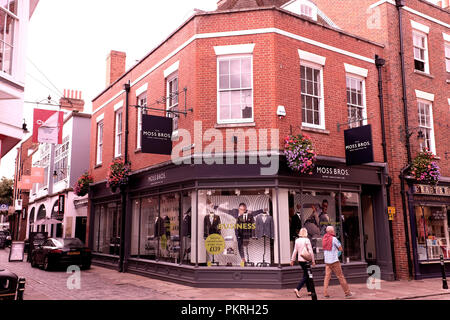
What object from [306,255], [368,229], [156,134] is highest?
[156,134]

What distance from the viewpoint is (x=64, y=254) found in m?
16.7

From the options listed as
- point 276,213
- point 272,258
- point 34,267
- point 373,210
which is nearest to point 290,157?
point 276,213

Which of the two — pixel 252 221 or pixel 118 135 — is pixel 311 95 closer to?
pixel 252 221

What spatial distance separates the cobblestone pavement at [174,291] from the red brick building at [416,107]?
1592 mm

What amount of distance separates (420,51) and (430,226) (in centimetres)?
695

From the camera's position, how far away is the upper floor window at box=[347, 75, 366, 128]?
14.2 m

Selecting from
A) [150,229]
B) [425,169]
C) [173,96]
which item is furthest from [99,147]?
[425,169]

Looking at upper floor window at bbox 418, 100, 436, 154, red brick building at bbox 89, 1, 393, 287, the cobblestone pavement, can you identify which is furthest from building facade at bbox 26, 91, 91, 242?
upper floor window at bbox 418, 100, 436, 154

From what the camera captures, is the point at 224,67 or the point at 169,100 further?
the point at 169,100

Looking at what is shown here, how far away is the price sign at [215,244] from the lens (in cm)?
1208

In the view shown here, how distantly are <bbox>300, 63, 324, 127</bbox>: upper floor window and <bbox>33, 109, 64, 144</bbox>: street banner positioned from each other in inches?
350

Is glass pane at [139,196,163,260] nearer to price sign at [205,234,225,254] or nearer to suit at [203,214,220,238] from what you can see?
suit at [203,214,220,238]

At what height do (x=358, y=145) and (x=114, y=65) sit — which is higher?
(x=114, y=65)

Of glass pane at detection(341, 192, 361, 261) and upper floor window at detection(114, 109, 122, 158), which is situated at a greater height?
upper floor window at detection(114, 109, 122, 158)
